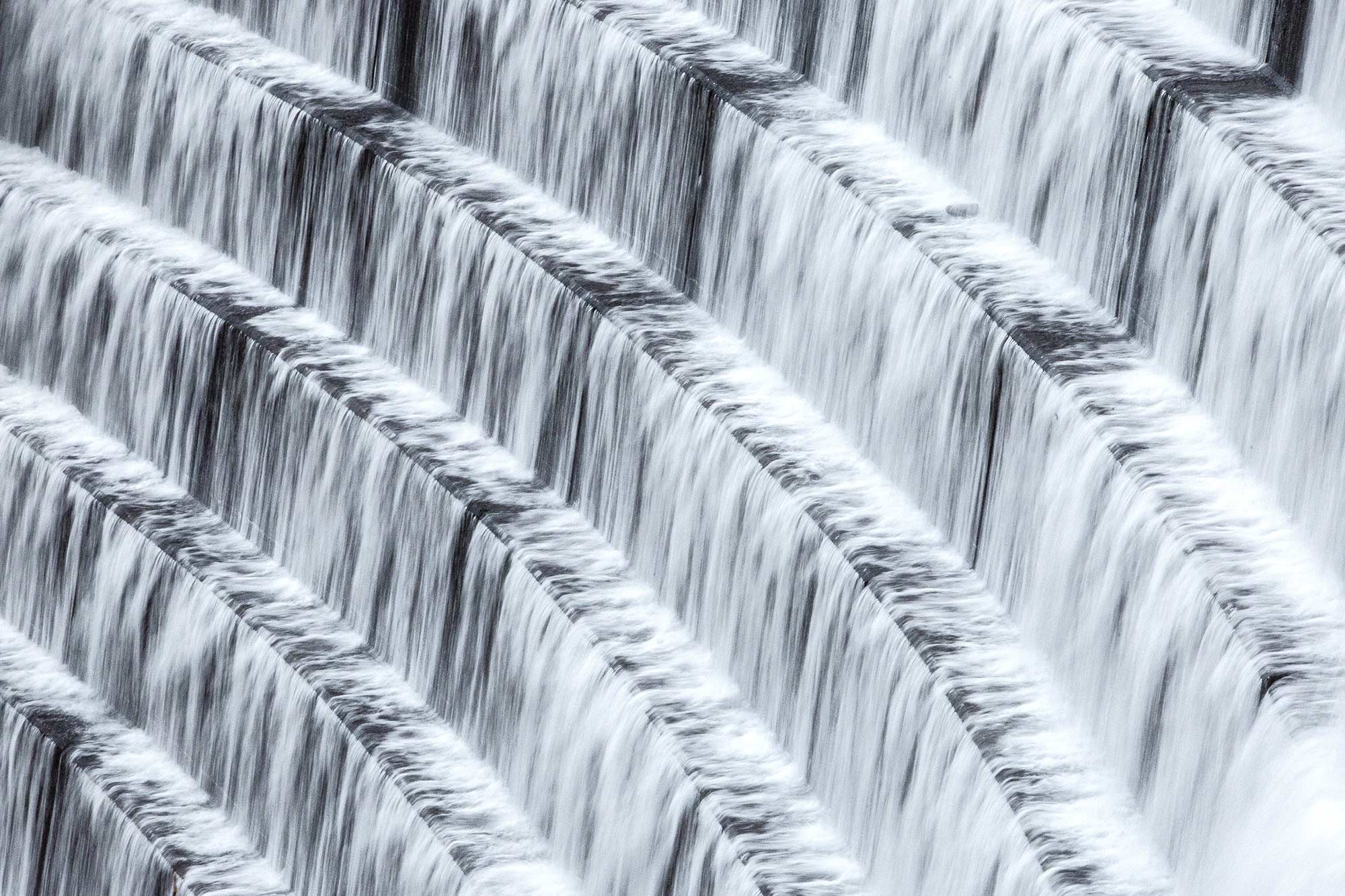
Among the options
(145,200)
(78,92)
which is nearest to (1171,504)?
(145,200)

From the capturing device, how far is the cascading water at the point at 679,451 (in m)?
7.68

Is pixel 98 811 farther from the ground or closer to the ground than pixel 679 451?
closer to the ground

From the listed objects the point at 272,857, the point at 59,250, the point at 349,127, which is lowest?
the point at 272,857

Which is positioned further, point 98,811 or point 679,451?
point 98,811

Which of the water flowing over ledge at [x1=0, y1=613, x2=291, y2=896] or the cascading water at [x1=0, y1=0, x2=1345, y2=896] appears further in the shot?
the water flowing over ledge at [x1=0, y1=613, x2=291, y2=896]

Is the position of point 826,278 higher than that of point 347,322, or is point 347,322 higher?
point 826,278

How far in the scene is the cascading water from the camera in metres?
7.68

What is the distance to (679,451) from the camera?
9.73m

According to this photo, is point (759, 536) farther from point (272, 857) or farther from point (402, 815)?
point (272, 857)

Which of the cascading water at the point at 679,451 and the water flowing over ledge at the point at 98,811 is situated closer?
the cascading water at the point at 679,451

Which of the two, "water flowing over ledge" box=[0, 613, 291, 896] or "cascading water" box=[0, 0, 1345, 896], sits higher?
"cascading water" box=[0, 0, 1345, 896]

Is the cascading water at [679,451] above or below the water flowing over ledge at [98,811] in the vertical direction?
above

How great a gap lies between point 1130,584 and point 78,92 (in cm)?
752

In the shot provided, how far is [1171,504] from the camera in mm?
7602
